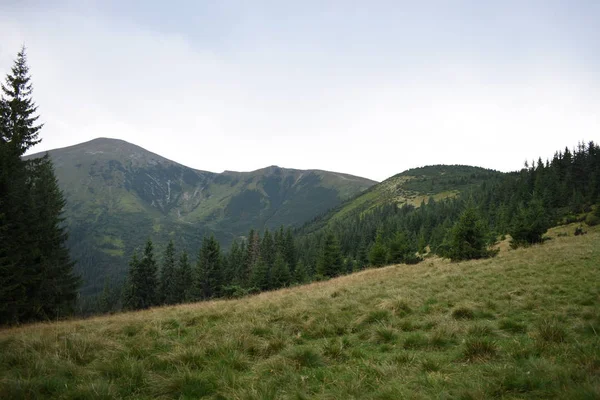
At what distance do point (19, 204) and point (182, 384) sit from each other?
76.2 feet

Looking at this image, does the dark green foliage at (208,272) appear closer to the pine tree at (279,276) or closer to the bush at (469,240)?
the pine tree at (279,276)

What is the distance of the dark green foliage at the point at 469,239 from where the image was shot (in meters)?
27.7

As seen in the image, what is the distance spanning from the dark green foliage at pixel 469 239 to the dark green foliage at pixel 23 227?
32414 mm

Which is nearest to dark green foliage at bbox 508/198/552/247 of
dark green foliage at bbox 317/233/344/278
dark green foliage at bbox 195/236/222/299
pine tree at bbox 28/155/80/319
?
dark green foliage at bbox 317/233/344/278

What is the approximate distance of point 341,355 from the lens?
542 centimetres

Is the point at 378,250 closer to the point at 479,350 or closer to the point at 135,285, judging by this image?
the point at 479,350

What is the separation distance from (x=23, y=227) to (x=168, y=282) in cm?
4958

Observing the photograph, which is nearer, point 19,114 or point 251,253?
point 19,114

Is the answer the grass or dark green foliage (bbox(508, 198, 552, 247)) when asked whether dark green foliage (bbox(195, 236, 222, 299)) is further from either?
the grass

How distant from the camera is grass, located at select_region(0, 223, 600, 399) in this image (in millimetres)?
3816

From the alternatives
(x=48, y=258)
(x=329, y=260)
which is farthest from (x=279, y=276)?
(x=48, y=258)

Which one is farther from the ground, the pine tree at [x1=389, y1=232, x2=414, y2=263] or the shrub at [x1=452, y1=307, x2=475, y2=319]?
the shrub at [x1=452, y1=307, x2=475, y2=319]

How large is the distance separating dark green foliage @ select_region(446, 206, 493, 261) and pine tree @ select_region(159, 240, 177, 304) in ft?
184

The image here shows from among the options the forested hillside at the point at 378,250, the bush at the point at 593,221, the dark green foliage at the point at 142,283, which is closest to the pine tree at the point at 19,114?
the forested hillside at the point at 378,250
